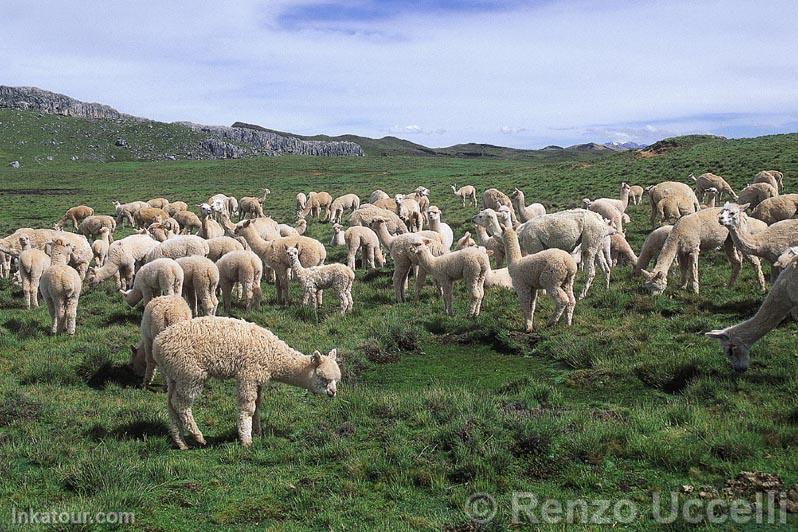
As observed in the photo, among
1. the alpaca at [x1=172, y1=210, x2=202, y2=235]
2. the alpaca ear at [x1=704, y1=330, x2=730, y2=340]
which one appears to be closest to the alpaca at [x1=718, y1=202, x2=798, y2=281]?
the alpaca ear at [x1=704, y1=330, x2=730, y2=340]

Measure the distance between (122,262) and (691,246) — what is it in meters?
14.2

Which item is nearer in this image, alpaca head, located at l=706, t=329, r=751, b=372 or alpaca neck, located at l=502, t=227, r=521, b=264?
alpaca head, located at l=706, t=329, r=751, b=372

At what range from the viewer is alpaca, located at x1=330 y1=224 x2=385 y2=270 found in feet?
54.5

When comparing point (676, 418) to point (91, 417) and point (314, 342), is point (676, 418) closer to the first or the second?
point (314, 342)

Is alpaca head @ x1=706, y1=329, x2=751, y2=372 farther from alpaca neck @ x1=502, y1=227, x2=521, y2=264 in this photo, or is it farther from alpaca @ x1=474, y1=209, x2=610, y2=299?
alpaca @ x1=474, y1=209, x2=610, y2=299

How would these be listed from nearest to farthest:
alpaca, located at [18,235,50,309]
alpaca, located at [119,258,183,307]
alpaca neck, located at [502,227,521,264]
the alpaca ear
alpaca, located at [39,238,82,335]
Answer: the alpaca ear
alpaca, located at [119,258,183,307]
alpaca, located at [39,238,82,335]
alpaca neck, located at [502,227,521,264]
alpaca, located at [18,235,50,309]

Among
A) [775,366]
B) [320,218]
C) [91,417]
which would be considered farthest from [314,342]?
[320,218]

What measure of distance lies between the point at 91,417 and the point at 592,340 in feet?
25.9

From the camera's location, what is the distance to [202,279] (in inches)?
471

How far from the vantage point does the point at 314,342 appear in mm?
11000

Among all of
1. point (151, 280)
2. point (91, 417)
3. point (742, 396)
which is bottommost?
point (91, 417)

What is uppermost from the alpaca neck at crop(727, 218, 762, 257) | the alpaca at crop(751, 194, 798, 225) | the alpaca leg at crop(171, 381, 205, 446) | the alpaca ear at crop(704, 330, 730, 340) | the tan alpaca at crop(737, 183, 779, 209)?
the tan alpaca at crop(737, 183, 779, 209)

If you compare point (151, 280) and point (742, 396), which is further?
point (151, 280)

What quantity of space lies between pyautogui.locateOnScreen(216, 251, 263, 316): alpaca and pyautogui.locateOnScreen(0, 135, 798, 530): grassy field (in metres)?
0.58
